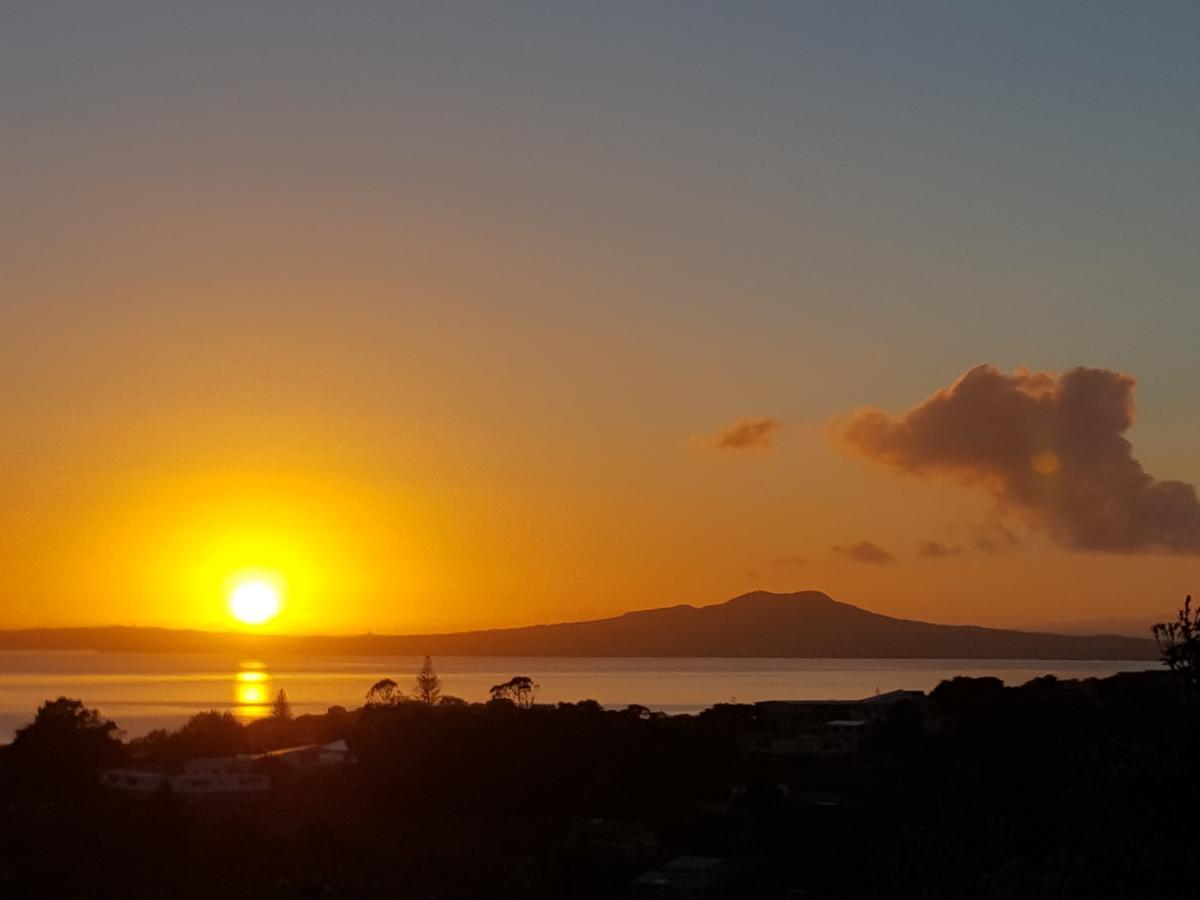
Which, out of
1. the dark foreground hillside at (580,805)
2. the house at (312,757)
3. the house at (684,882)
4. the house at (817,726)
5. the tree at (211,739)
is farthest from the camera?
the house at (817,726)

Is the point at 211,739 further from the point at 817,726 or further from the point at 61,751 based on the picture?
the point at 817,726

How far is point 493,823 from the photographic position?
31.5m

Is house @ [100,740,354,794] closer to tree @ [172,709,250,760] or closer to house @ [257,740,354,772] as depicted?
house @ [257,740,354,772]

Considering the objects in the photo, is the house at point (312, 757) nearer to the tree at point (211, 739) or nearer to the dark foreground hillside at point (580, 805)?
the dark foreground hillside at point (580, 805)

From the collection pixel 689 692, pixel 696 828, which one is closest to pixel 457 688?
pixel 689 692

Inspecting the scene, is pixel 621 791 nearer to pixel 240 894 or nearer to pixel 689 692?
pixel 240 894

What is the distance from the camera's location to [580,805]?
32.5m

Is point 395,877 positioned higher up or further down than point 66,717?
further down

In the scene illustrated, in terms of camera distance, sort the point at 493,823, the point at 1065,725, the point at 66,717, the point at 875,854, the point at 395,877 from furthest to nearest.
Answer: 1. the point at 66,717
2. the point at 1065,725
3. the point at 493,823
4. the point at 395,877
5. the point at 875,854

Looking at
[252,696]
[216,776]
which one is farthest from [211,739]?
[252,696]

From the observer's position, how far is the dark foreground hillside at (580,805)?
24.7 m

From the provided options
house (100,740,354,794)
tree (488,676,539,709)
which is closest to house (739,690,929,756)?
house (100,740,354,794)

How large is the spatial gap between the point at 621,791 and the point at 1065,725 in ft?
34.0

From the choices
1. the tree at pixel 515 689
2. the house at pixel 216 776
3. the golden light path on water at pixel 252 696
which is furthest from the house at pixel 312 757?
the golden light path on water at pixel 252 696
